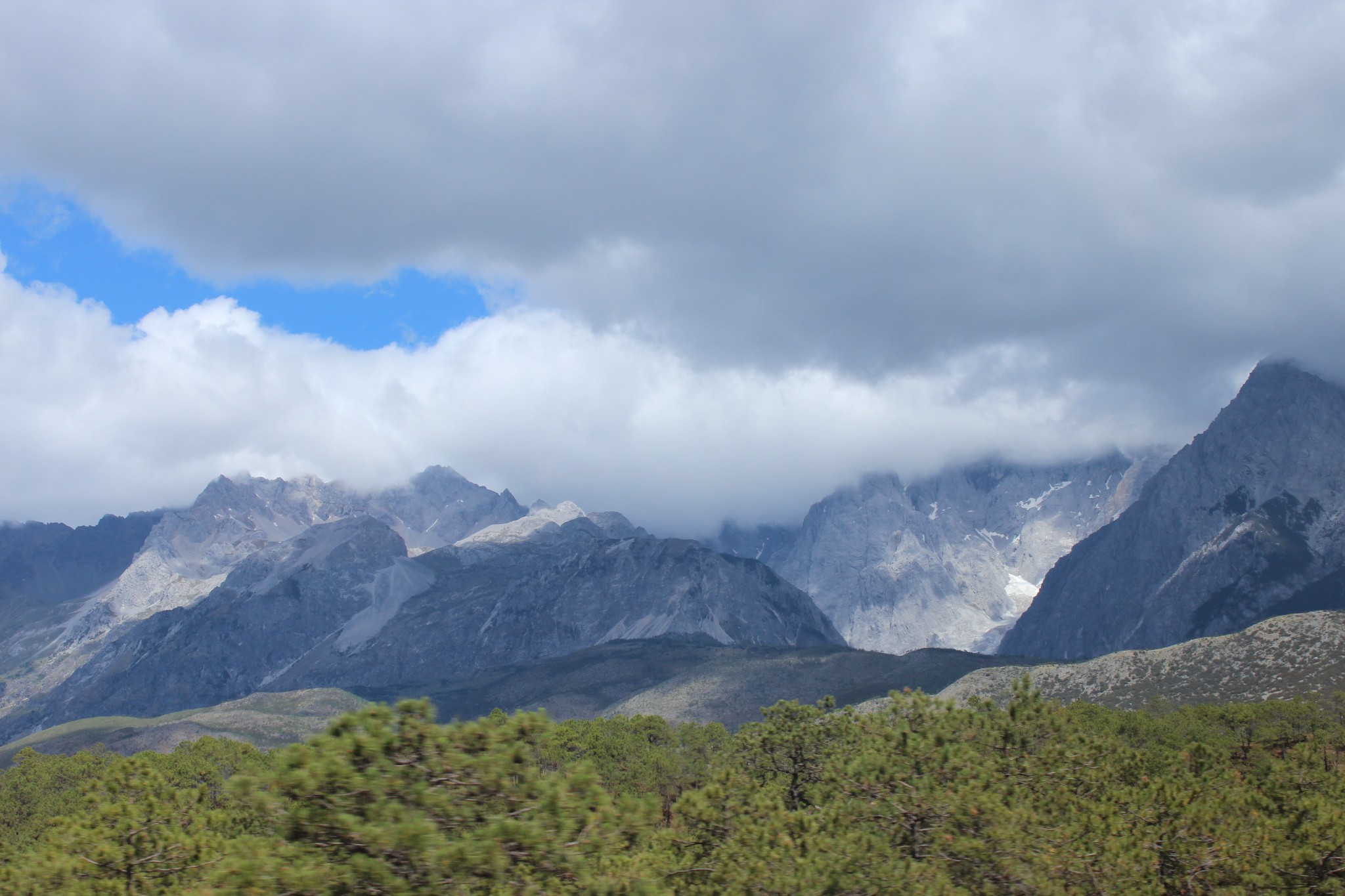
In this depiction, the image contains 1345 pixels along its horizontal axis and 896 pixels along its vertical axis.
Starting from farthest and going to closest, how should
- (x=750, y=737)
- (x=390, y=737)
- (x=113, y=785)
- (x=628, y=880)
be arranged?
(x=750, y=737) < (x=113, y=785) < (x=628, y=880) < (x=390, y=737)

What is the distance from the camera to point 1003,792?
4031 centimetres

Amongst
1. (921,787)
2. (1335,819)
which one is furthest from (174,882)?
(1335,819)

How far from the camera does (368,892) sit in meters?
23.5

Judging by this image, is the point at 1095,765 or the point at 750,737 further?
the point at 750,737

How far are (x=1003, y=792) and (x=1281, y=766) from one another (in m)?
45.4

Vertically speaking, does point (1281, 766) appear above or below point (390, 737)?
below

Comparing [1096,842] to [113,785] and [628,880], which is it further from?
[113,785]

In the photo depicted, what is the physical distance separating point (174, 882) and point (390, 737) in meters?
17.5

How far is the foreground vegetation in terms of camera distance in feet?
79.0

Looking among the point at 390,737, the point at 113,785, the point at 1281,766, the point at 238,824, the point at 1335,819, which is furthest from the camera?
the point at 238,824

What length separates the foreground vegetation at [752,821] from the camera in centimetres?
2408

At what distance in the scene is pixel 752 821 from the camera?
3850 cm

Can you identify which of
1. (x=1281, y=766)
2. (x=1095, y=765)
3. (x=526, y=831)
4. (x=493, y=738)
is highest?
(x=493, y=738)

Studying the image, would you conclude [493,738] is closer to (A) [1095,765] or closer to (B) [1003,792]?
(B) [1003,792]
